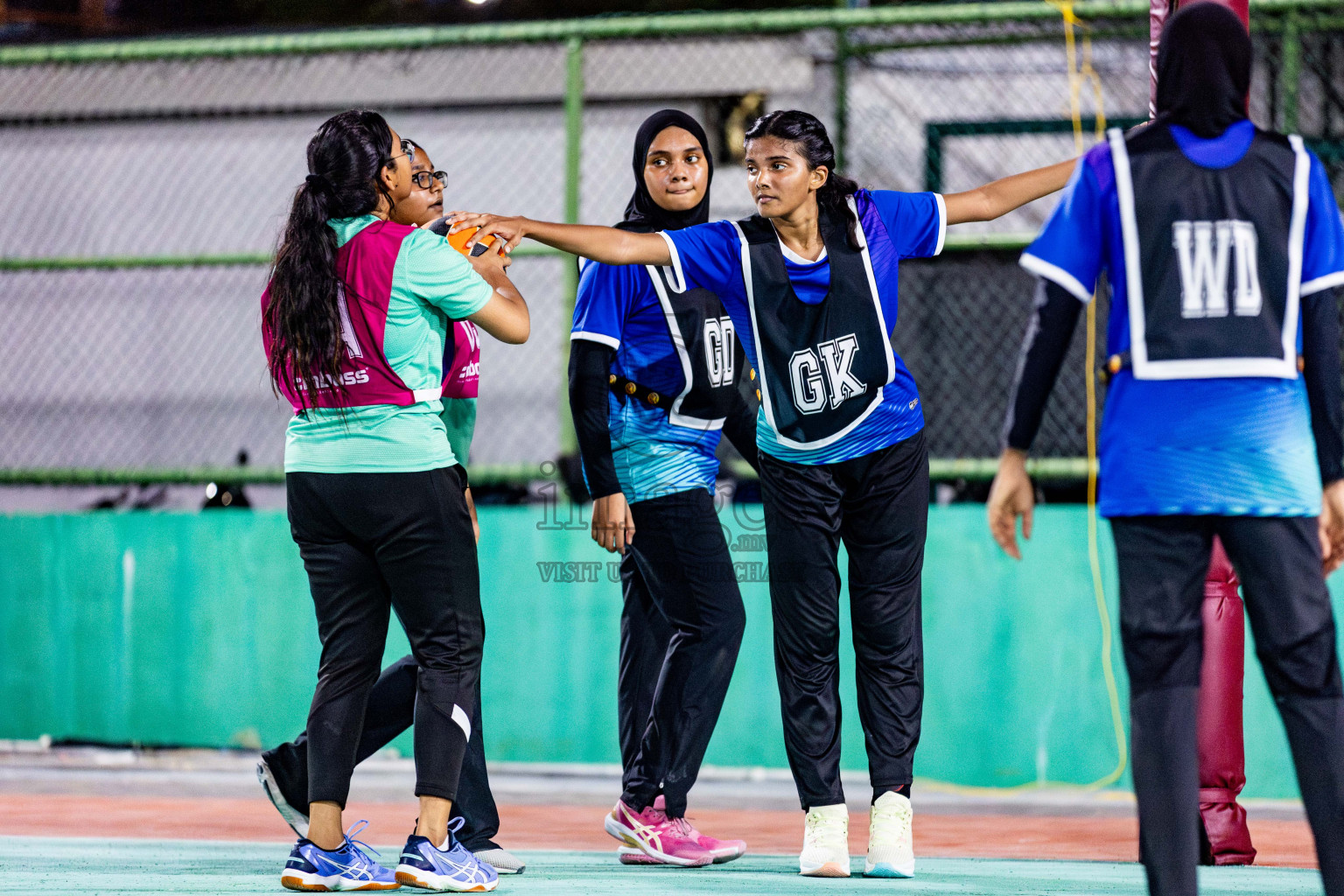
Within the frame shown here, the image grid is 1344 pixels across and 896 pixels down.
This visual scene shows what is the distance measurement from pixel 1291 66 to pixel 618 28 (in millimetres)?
2968

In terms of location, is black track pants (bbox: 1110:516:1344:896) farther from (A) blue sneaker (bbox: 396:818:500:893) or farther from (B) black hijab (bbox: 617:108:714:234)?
(B) black hijab (bbox: 617:108:714:234)

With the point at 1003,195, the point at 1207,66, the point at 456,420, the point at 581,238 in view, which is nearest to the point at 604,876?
the point at 456,420

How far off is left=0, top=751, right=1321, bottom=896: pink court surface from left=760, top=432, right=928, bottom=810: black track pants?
35 centimetres

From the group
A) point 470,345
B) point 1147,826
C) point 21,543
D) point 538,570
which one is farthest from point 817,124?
point 21,543

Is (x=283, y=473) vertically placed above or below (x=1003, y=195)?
below

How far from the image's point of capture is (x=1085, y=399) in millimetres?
6957

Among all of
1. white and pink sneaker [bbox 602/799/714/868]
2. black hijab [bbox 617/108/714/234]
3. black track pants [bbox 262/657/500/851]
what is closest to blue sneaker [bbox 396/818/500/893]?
black track pants [bbox 262/657/500/851]

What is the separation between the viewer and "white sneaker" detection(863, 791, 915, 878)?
396 centimetres

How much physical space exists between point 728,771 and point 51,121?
5.42 m

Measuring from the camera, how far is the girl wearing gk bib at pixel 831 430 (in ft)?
12.9

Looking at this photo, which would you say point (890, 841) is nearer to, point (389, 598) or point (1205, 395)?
point (389, 598)

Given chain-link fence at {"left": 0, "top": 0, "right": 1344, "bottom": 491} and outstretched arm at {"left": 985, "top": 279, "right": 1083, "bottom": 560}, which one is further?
chain-link fence at {"left": 0, "top": 0, "right": 1344, "bottom": 491}

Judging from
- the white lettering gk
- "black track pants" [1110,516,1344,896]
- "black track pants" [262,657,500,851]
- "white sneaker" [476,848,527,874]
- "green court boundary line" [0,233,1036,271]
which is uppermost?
"green court boundary line" [0,233,1036,271]

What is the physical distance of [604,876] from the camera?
4.04m
